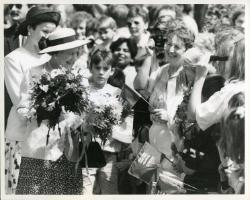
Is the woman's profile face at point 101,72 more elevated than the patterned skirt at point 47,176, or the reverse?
the woman's profile face at point 101,72

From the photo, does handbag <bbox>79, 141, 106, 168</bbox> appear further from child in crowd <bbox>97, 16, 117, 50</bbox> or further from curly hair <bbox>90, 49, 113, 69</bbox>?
child in crowd <bbox>97, 16, 117, 50</bbox>

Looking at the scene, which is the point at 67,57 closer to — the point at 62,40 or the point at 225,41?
the point at 62,40

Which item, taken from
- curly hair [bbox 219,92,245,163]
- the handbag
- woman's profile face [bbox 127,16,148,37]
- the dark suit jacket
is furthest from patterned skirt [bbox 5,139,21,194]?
curly hair [bbox 219,92,245,163]

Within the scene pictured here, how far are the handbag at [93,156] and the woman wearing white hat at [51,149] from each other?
6cm

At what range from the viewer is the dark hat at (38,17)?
12.7ft

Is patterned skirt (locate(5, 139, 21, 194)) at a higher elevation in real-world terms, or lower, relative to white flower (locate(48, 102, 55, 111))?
lower

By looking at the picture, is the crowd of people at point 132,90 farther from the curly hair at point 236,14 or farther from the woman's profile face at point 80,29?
the curly hair at point 236,14

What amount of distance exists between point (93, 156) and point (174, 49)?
3.03 ft

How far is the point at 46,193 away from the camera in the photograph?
3.89 m

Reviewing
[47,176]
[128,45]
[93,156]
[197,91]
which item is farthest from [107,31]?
[47,176]

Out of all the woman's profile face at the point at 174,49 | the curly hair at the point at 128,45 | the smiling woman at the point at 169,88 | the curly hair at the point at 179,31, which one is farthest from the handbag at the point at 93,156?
the curly hair at the point at 179,31

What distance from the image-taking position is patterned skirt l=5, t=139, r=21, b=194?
389cm

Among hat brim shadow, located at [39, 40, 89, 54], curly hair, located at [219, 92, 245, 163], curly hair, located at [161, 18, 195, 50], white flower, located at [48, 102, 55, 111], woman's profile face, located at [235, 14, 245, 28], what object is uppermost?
woman's profile face, located at [235, 14, 245, 28]

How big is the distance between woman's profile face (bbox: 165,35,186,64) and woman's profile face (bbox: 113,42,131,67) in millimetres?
269
